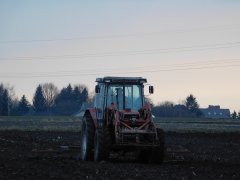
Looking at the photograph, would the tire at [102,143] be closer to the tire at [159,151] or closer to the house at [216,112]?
the tire at [159,151]

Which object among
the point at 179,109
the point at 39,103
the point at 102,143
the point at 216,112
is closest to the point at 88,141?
the point at 102,143

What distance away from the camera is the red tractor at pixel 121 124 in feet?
66.3

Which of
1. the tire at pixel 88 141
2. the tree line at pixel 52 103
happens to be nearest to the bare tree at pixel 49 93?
the tree line at pixel 52 103

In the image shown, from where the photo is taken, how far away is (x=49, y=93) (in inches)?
6467

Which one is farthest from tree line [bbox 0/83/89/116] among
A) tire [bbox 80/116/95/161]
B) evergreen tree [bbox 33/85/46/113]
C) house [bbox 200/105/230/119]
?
tire [bbox 80/116/95/161]

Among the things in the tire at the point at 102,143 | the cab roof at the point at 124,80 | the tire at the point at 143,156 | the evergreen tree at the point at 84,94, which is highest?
the evergreen tree at the point at 84,94

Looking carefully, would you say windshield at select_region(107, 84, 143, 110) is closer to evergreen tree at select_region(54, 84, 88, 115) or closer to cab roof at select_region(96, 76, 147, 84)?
cab roof at select_region(96, 76, 147, 84)

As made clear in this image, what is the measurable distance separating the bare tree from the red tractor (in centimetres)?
13150

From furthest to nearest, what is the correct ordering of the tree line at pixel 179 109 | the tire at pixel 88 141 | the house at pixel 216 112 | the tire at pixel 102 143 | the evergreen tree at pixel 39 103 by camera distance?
the house at pixel 216 112 < the evergreen tree at pixel 39 103 < the tree line at pixel 179 109 < the tire at pixel 88 141 < the tire at pixel 102 143

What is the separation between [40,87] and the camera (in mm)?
160000

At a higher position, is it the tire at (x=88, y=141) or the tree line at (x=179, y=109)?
the tree line at (x=179, y=109)

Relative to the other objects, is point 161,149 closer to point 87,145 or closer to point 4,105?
point 87,145

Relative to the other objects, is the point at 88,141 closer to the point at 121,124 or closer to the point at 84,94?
the point at 121,124

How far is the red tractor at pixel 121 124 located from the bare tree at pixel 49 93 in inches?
5177
